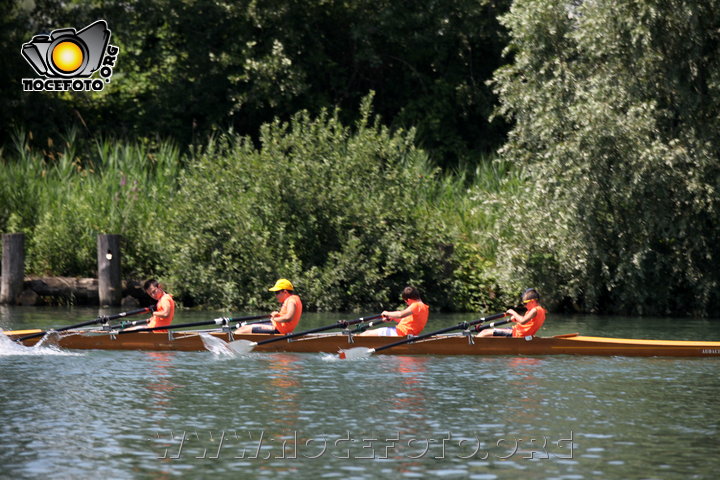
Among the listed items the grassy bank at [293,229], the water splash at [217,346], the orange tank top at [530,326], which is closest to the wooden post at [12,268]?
the grassy bank at [293,229]

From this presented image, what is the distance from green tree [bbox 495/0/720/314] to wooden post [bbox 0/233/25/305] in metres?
12.9

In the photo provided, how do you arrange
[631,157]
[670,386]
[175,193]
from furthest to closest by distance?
A: [175,193], [631,157], [670,386]

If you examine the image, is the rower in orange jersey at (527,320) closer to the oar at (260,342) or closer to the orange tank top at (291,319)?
the oar at (260,342)

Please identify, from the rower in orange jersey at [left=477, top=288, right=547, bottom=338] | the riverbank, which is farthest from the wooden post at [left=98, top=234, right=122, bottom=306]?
the rower in orange jersey at [left=477, top=288, right=547, bottom=338]

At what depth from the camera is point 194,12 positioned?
39844 mm

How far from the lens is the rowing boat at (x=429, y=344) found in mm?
20281

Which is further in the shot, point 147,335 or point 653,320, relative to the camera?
point 653,320

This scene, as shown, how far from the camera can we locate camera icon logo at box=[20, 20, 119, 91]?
37.0 metres

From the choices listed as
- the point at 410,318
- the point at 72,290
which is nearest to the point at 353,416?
the point at 410,318

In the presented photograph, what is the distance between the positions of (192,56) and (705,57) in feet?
64.3

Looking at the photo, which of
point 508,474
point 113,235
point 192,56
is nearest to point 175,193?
point 113,235

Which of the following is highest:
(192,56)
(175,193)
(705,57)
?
(192,56)

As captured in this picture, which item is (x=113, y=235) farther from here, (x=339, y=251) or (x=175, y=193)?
(x=339, y=251)

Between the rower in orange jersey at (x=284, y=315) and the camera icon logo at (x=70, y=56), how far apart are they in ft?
56.0
